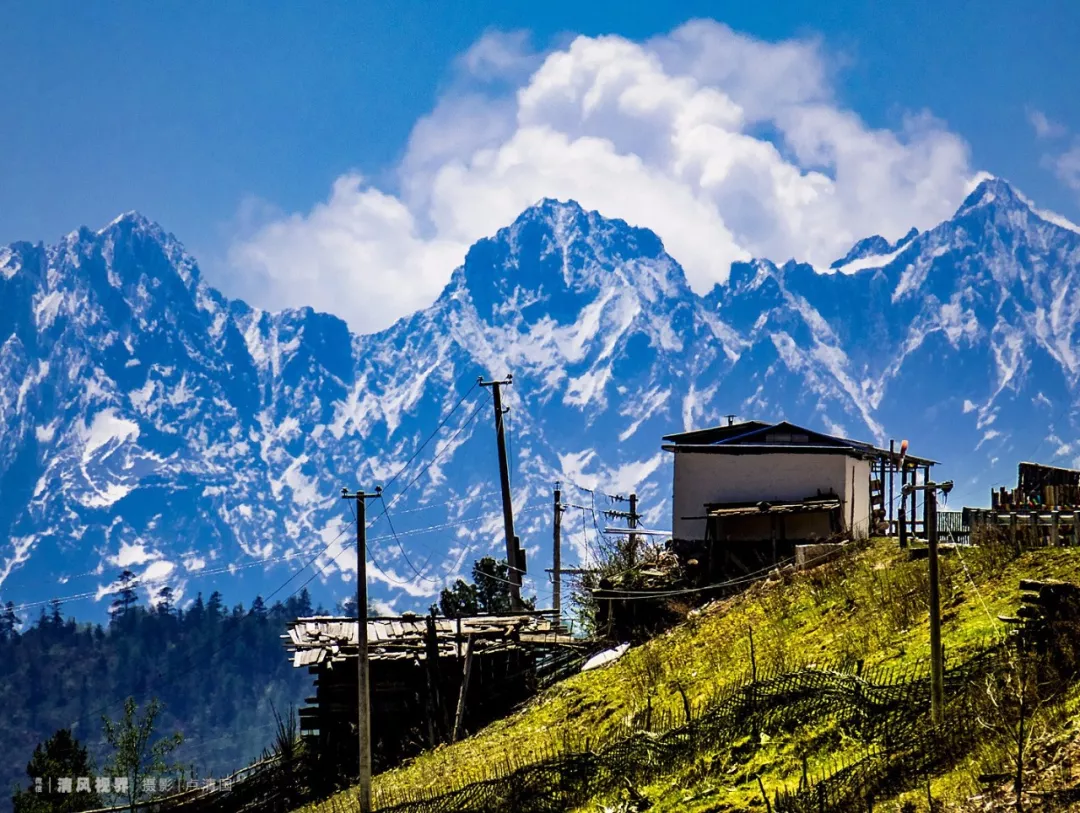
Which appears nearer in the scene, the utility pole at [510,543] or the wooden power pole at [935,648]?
the wooden power pole at [935,648]

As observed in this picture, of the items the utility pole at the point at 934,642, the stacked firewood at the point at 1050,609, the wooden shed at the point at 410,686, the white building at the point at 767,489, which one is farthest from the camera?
the white building at the point at 767,489

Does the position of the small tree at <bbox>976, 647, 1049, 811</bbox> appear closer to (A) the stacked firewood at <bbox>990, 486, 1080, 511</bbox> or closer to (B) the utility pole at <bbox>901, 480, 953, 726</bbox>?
(B) the utility pole at <bbox>901, 480, 953, 726</bbox>

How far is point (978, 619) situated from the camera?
25203 millimetres

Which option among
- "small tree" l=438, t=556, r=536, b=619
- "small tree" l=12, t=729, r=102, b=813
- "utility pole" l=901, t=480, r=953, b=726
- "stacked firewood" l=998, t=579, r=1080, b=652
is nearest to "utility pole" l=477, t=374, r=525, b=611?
"small tree" l=438, t=556, r=536, b=619

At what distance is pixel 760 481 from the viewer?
50469mm

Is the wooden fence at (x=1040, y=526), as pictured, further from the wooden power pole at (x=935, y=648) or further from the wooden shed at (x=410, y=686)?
the wooden shed at (x=410, y=686)

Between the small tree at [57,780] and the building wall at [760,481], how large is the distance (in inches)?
1406

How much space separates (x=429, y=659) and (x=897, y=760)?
2423 cm

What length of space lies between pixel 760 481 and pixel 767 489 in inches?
16.0

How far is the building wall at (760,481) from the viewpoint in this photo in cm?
4969

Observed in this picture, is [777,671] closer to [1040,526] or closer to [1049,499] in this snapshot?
[1040,526]

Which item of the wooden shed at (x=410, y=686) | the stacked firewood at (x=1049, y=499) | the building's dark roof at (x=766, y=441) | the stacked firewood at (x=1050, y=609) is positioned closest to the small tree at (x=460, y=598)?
the building's dark roof at (x=766, y=441)

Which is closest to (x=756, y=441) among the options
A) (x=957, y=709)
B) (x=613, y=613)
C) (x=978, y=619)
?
(x=613, y=613)

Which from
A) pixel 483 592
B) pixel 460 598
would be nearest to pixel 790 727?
pixel 460 598
